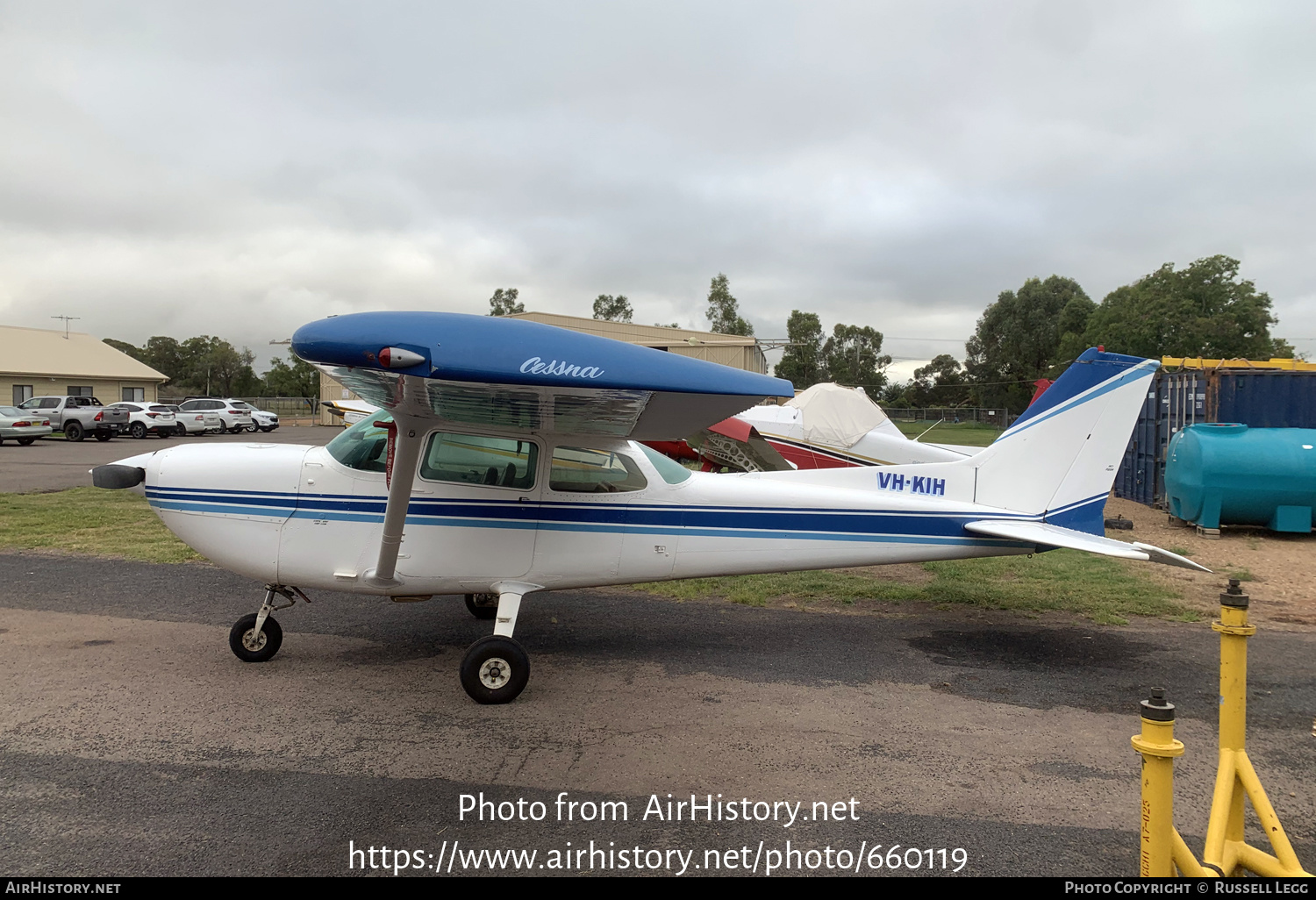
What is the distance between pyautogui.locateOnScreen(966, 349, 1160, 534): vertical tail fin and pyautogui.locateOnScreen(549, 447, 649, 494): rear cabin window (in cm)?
276

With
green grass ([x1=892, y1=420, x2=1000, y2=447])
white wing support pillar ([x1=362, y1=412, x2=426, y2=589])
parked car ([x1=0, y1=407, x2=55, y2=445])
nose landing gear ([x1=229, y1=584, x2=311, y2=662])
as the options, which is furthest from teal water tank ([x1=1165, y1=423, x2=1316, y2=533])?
parked car ([x1=0, y1=407, x2=55, y2=445])

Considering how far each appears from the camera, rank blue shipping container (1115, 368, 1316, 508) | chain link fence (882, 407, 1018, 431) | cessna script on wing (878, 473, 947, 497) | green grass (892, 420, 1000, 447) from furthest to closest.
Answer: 1. chain link fence (882, 407, 1018, 431)
2. green grass (892, 420, 1000, 447)
3. blue shipping container (1115, 368, 1316, 508)
4. cessna script on wing (878, 473, 947, 497)

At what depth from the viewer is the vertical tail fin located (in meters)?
5.93

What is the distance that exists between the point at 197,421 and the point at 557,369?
37.3 metres

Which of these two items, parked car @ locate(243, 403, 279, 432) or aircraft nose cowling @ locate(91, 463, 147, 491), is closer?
aircraft nose cowling @ locate(91, 463, 147, 491)

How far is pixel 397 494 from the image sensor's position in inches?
175

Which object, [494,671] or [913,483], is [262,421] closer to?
[494,671]

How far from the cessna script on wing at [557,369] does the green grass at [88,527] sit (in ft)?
20.1

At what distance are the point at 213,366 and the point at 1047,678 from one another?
95572mm

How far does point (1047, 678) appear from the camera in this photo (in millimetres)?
5148

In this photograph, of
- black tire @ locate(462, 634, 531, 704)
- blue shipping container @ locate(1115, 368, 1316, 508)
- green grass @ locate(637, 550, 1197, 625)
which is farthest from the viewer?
blue shipping container @ locate(1115, 368, 1316, 508)

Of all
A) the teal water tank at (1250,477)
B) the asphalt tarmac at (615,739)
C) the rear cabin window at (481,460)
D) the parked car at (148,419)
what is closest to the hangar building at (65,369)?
the parked car at (148,419)

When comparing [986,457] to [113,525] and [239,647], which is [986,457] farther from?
[113,525]

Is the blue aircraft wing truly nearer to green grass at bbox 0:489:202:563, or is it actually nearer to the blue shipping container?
green grass at bbox 0:489:202:563
